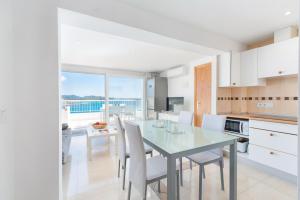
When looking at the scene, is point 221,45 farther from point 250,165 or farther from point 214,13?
point 250,165

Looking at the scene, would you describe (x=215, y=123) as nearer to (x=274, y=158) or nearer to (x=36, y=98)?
(x=274, y=158)

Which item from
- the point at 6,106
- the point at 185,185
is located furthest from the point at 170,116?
the point at 6,106

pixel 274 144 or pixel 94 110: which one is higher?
pixel 94 110

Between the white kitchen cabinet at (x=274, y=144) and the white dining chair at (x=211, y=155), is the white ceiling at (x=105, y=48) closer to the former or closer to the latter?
the white dining chair at (x=211, y=155)

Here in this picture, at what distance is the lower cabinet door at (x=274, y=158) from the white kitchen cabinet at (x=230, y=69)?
123 cm

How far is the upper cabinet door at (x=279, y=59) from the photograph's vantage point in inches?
84.8

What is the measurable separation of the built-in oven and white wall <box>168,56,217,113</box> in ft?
1.39

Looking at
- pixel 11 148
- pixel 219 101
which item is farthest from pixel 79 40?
pixel 219 101

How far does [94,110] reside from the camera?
18.1 feet

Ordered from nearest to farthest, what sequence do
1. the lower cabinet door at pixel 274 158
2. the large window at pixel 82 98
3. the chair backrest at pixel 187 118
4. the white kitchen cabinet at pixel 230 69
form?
the lower cabinet door at pixel 274 158 < the chair backrest at pixel 187 118 < the white kitchen cabinet at pixel 230 69 < the large window at pixel 82 98

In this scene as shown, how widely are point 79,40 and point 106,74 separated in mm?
2419

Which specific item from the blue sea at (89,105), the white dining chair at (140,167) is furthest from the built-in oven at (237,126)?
the blue sea at (89,105)

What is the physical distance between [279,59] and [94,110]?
17.6ft

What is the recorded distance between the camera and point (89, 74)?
483cm
